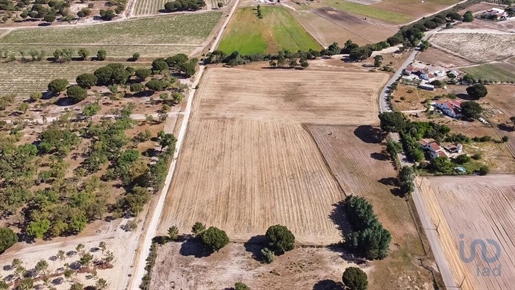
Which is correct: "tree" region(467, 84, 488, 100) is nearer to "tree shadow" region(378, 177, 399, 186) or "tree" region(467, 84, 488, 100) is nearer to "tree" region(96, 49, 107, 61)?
"tree shadow" region(378, 177, 399, 186)

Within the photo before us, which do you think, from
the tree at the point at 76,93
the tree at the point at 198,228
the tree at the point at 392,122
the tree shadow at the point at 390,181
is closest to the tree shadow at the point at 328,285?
the tree at the point at 198,228

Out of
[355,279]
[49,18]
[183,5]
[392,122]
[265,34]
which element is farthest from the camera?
[183,5]

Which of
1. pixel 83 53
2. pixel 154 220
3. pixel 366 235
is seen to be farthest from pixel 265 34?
pixel 366 235

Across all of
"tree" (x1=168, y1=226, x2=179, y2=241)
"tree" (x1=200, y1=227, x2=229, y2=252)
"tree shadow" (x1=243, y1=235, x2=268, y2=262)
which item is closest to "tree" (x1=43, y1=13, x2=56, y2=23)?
"tree" (x1=168, y1=226, x2=179, y2=241)

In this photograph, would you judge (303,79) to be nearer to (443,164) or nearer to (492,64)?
(443,164)

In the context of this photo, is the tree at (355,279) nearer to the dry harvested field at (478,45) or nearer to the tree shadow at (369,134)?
the tree shadow at (369,134)

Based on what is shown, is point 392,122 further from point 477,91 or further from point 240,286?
point 240,286
